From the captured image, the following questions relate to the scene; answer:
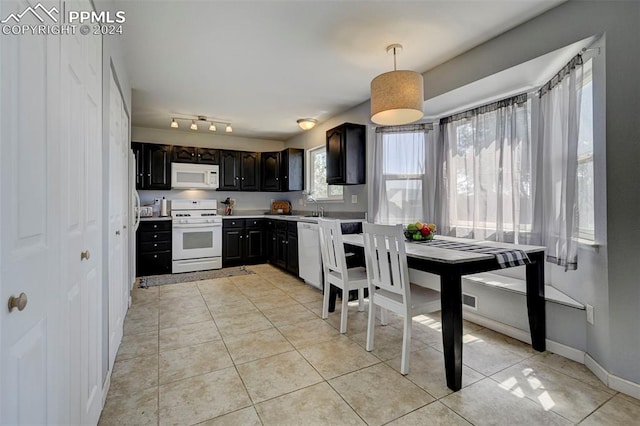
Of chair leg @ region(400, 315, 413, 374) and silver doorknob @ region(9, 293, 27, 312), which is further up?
silver doorknob @ region(9, 293, 27, 312)

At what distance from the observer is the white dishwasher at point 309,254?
12.4 ft

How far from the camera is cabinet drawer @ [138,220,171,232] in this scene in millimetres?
4562

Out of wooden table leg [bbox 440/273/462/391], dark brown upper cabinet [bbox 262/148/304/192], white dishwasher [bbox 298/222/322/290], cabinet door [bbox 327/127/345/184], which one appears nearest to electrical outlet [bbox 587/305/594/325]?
wooden table leg [bbox 440/273/462/391]

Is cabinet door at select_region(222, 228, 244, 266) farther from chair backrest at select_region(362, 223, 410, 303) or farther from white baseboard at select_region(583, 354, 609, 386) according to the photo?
white baseboard at select_region(583, 354, 609, 386)

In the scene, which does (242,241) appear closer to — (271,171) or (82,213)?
(271,171)

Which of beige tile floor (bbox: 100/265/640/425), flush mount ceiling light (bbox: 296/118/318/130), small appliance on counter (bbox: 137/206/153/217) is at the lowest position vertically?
beige tile floor (bbox: 100/265/640/425)

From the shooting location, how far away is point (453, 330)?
1807 mm

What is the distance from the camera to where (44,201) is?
875mm

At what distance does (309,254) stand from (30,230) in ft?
10.8

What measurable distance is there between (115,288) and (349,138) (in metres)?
2.92

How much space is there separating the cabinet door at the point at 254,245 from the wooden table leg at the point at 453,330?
163 inches

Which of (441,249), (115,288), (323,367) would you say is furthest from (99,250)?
(441,249)

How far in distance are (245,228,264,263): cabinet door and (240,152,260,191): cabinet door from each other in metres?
0.89

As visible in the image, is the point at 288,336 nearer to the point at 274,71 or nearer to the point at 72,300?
the point at 72,300
